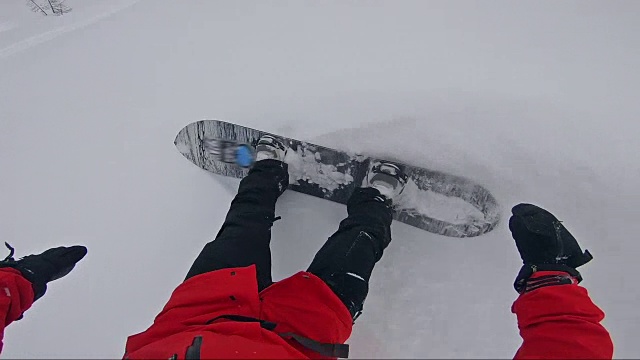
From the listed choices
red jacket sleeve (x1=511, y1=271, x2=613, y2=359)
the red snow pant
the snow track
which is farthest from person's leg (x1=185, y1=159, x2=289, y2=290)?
the snow track

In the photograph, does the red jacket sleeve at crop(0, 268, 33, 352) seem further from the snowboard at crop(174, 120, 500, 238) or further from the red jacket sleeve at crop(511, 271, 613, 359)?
the red jacket sleeve at crop(511, 271, 613, 359)

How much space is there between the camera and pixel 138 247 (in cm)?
138

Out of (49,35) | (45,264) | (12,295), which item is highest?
(49,35)

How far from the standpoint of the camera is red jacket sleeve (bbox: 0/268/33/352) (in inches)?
39.7

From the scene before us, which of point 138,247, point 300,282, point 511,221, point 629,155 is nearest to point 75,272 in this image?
point 138,247

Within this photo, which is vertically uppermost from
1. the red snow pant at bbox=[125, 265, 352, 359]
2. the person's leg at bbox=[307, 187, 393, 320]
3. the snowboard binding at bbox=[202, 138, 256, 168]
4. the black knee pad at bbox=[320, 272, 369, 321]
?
the snowboard binding at bbox=[202, 138, 256, 168]

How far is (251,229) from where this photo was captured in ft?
3.50

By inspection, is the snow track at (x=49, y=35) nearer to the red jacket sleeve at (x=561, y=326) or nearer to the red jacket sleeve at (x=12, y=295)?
the red jacket sleeve at (x=12, y=295)

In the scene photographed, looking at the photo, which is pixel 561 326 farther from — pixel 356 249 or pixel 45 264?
pixel 45 264

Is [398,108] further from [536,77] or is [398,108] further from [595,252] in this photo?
[595,252]

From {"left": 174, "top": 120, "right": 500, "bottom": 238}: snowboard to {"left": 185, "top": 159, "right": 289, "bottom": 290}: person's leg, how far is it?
0.09m

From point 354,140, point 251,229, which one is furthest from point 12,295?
point 354,140

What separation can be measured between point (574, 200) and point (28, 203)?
5.64ft

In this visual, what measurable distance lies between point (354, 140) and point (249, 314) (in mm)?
640
